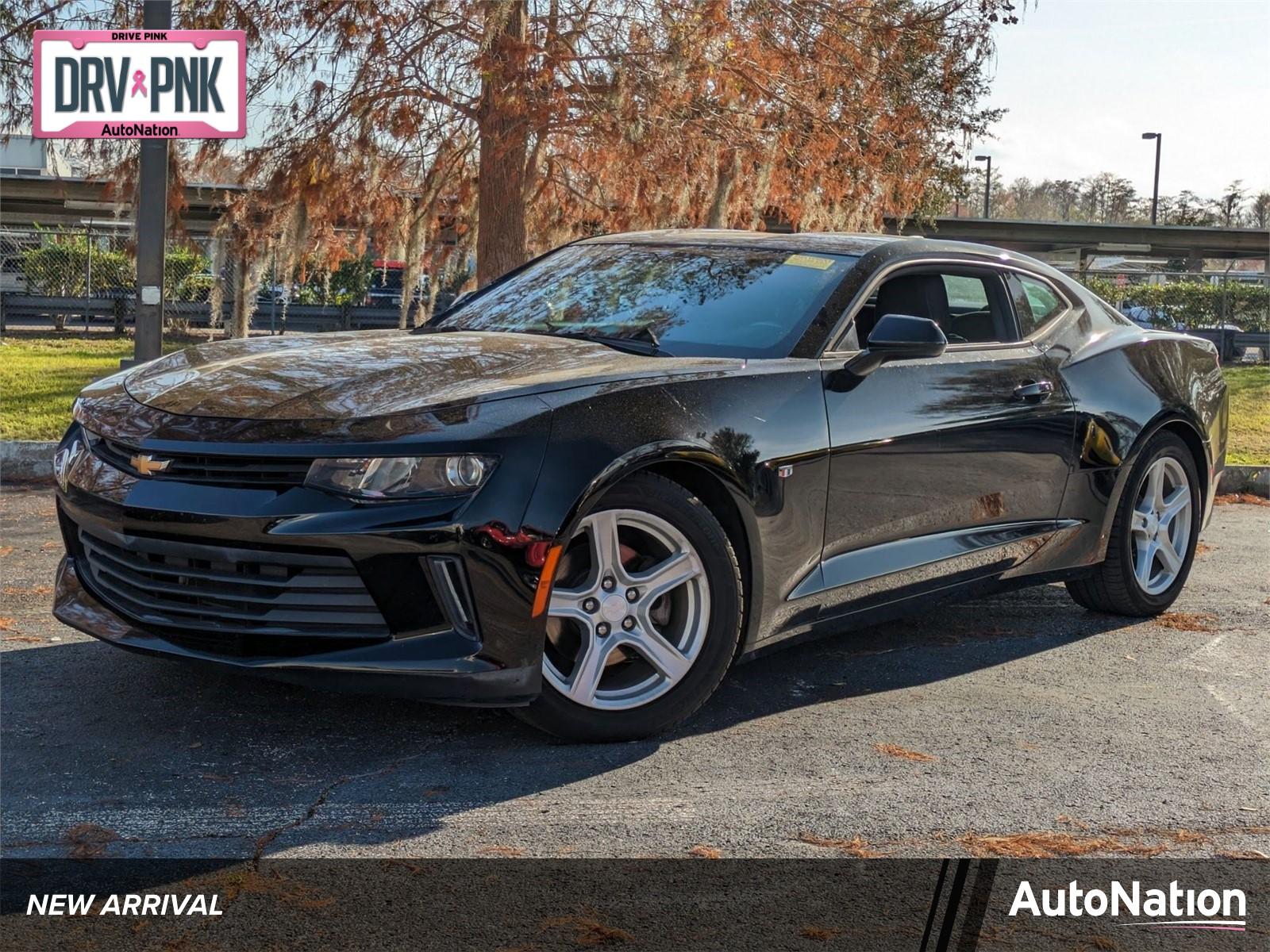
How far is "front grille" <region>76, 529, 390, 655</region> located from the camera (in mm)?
3619

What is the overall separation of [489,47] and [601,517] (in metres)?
6.95

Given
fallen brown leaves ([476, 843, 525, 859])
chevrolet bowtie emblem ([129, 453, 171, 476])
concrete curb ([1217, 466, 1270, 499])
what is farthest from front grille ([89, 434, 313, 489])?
concrete curb ([1217, 466, 1270, 499])

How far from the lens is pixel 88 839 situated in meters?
3.24

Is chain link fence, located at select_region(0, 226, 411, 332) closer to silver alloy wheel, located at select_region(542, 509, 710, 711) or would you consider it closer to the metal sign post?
the metal sign post

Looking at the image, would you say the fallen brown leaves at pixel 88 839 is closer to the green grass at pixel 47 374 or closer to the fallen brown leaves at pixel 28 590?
the fallen brown leaves at pixel 28 590

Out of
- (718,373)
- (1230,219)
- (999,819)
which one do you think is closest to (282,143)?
(718,373)

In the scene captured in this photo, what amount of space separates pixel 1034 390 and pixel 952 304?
0.44m

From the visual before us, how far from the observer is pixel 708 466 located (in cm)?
409

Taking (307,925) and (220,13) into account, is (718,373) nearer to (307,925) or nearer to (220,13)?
(307,925)

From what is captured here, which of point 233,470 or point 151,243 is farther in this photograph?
point 151,243

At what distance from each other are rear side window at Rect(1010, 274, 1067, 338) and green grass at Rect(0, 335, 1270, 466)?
545 cm

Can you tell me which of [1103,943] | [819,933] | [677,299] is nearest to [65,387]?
[677,299]

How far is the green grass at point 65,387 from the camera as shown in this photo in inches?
410

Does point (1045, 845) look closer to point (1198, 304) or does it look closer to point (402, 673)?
point (402, 673)
